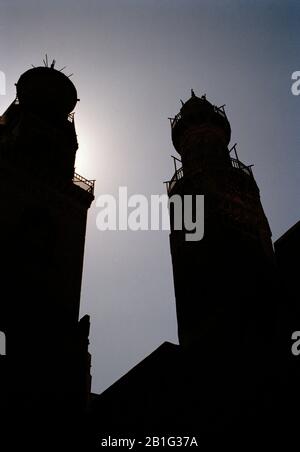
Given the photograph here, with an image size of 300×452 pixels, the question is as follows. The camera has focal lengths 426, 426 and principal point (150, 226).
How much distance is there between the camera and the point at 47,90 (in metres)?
27.9

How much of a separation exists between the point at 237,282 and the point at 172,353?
9299 mm

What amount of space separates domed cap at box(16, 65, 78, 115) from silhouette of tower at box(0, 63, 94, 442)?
210 millimetres

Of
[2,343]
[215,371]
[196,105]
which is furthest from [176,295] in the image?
[196,105]

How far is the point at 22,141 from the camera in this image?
23.1 meters

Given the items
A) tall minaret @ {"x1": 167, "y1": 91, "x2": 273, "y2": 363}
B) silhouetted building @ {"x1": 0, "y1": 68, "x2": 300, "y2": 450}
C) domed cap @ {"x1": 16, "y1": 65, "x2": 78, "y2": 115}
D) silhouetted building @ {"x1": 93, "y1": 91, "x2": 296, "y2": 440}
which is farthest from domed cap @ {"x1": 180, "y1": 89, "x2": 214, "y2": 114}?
silhouetted building @ {"x1": 93, "y1": 91, "x2": 296, "y2": 440}

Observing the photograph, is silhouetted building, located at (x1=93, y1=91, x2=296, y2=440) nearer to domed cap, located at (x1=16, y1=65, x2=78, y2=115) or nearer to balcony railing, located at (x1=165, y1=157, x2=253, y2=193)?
balcony railing, located at (x1=165, y1=157, x2=253, y2=193)

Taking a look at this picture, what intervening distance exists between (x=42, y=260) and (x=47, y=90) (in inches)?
530

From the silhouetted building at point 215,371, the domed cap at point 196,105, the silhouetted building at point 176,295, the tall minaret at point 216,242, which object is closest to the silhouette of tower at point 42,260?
the silhouetted building at point 176,295

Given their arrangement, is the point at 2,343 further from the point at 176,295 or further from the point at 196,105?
the point at 196,105

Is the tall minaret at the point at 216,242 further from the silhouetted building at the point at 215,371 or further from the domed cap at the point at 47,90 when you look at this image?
the domed cap at the point at 47,90

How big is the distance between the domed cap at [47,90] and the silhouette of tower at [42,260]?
0.21 meters
